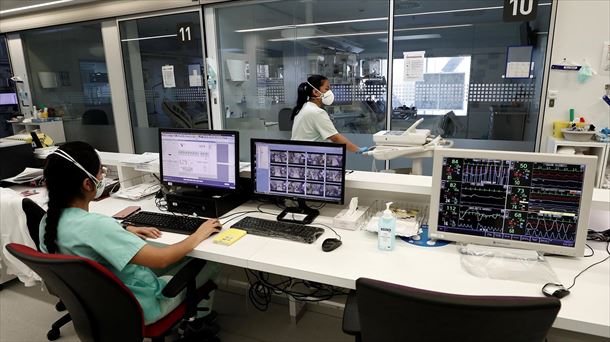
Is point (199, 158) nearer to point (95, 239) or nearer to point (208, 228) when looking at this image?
point (208, 228)

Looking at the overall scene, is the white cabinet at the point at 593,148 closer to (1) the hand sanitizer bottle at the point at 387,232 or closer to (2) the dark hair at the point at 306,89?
(2) the dark hair at the point at 306,89

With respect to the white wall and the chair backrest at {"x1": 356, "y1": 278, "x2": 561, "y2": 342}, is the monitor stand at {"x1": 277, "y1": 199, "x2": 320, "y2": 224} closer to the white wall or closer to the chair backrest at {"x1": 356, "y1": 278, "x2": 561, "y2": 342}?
the chair backrest at {"x1": 356, "y1": 278, "x2": 561, "y2": 342}

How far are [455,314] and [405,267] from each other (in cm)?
58

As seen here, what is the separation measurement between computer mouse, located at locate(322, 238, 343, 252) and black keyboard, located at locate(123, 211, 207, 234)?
636 mm

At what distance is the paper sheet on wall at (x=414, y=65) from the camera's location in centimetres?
373

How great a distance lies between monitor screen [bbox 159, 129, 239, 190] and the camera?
195 cm

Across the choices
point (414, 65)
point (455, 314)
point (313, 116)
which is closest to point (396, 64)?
point (414, 65)

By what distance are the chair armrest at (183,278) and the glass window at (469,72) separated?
88.7 inches

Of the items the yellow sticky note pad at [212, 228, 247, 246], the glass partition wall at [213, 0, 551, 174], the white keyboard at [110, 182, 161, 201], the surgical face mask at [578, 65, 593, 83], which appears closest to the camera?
A: the yellow sticky note pad at [212, 228, 247, 246]

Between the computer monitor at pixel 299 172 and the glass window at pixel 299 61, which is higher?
the glass window at pixel 299 61

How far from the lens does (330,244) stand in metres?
1.53

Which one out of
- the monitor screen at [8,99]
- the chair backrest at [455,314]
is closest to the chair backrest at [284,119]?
the chair backrest at [455,314]

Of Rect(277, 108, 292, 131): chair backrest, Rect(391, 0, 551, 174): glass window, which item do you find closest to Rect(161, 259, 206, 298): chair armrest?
Rect(391, 0, 551, 174): glass window

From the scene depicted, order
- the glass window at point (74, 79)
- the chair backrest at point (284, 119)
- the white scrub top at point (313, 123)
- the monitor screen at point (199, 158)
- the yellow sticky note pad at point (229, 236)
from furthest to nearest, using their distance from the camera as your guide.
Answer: the glass window at point (74, 79)
the chair backrest at point (284, 119)
the white scrub top at point (313, 123)
the monitor screen at point (199, 158)
the yellow sticky note pad at point (229, 236)
